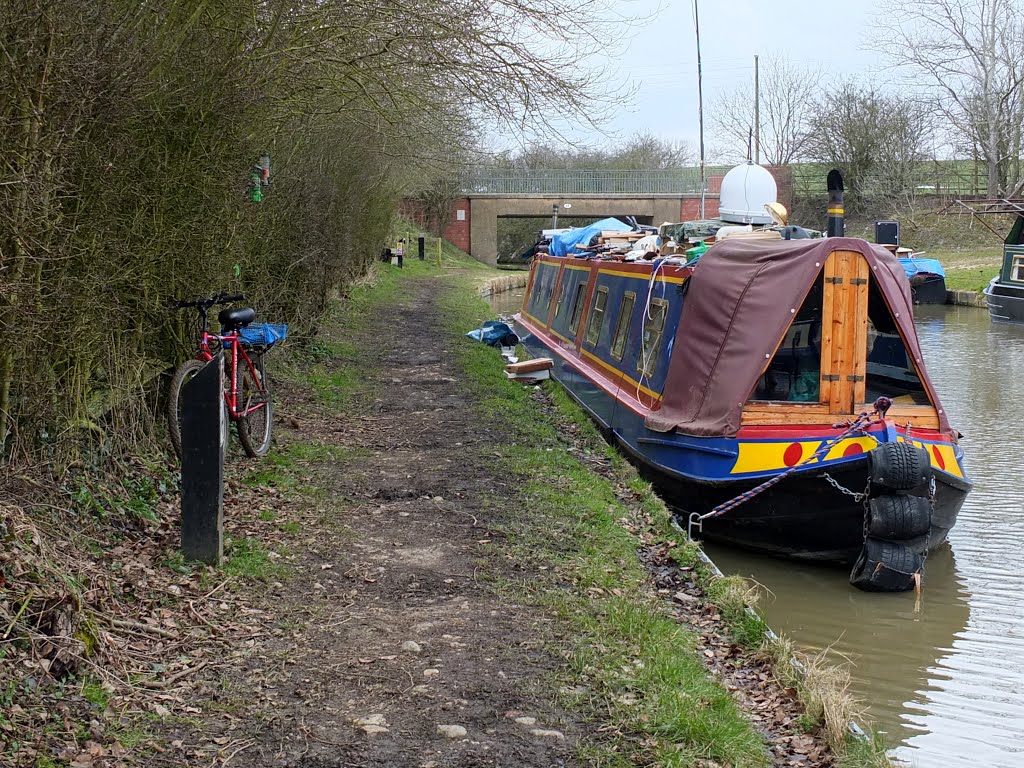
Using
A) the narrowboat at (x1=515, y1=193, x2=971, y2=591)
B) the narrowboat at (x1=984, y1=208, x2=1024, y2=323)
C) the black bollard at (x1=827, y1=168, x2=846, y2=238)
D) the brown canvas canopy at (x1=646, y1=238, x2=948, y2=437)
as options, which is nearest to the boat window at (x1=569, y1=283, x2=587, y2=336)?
the narrowboat at (x1=515, y1=193, x2=971, y2=591)

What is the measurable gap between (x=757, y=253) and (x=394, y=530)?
3.42 m

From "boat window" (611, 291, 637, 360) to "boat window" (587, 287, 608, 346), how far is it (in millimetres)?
789

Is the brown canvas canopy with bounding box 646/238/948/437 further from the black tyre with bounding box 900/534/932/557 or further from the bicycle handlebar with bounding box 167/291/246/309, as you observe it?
the bicycle handlebar with bounding box 167/291/246/309

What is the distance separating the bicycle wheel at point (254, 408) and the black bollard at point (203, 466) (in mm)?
1813

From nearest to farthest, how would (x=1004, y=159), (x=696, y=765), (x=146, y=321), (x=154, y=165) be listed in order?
(x=696, y=765) → (x=154, y=165) → (x=146, y=321) → (x=1004, y=159)

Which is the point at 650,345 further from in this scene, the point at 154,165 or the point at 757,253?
the point at 154,165

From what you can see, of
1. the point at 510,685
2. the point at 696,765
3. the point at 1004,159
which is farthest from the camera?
the point at 1004,159

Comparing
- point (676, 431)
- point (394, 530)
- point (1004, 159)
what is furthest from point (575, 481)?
point (1004, 159)

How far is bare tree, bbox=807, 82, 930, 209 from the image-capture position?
40.4m

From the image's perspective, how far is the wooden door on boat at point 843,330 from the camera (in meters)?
7.06

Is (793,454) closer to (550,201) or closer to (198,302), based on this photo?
(198,302)

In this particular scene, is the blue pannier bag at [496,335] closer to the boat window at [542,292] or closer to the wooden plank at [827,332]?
the boat window at [542,292]

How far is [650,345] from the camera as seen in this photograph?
8.95 metres

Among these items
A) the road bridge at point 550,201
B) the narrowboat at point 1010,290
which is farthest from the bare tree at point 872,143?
the narrowboat at point 1010,290
